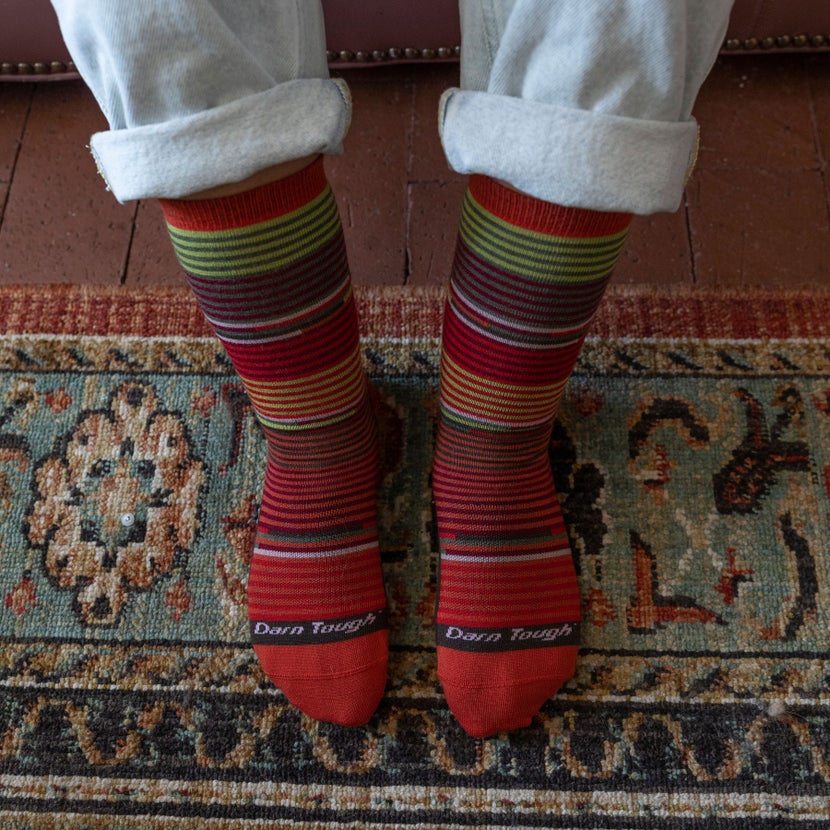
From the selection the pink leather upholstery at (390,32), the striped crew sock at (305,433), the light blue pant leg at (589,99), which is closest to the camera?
the light blue pant leg at (589,99)

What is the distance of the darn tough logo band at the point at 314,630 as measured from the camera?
60 centimetres

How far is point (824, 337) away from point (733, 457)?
0.56 feet

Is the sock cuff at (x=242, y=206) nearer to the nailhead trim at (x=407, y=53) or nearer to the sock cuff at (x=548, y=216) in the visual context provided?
the sock cuff at (x=548, y=216)

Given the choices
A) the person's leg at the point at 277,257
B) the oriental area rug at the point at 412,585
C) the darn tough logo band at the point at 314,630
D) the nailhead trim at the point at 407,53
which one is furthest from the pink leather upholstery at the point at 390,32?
the darn tough logo band at the point at 314,630

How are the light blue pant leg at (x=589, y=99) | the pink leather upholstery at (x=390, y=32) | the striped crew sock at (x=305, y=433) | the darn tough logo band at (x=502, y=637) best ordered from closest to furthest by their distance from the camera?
the light blue pant leg at (x=589, y=99) → the striped crew sock at (x=305, y=433) → the darn tough logo band at (x=502, y=637) → the pink leather upholstery at (x=390, y=32)

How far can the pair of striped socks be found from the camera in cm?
47

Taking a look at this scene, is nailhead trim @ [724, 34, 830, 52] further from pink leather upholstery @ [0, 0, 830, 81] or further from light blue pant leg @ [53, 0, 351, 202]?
light blue pant leg @ [53, 0, 351, 202]

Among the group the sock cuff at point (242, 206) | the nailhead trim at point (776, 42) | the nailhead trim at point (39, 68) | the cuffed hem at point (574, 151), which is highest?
the cuffed hem at point (574, 151)

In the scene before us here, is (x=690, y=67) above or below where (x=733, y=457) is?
above

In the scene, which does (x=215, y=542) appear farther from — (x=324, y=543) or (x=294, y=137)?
(x=294, y=137)

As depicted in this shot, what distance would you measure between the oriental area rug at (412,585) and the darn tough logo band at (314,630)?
4 cm

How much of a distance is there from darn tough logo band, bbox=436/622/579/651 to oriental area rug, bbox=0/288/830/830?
0.05m

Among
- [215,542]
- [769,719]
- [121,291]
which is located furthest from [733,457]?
[121,291]

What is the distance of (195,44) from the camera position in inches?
14.5
